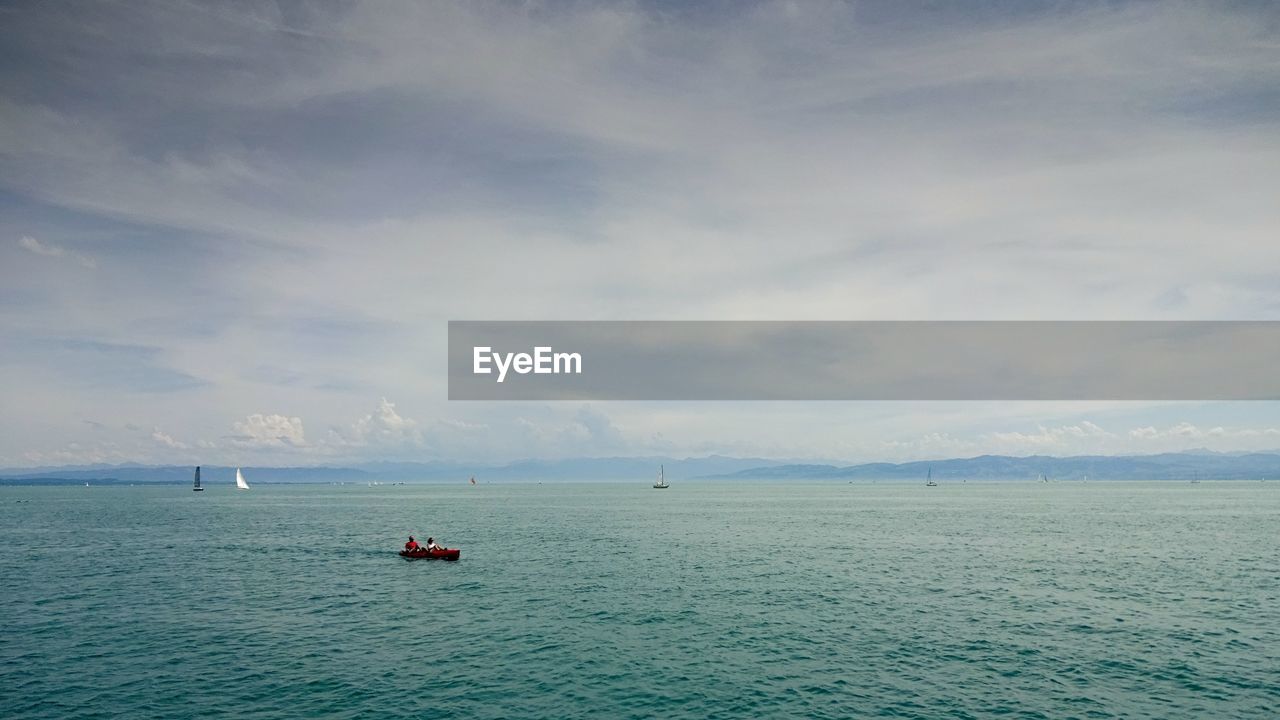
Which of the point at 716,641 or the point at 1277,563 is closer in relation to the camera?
the point at 716,641

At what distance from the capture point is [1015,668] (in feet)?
147

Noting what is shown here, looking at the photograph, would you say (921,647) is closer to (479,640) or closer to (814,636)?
(814,636)

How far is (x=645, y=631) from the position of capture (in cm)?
5534

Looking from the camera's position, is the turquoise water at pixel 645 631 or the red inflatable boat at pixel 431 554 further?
the red inflatable boat at pixel 431 554

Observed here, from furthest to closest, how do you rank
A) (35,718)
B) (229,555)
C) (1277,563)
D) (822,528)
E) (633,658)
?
(822,528) → (229,555) → (1277,563) → (633,658) → (35,718)

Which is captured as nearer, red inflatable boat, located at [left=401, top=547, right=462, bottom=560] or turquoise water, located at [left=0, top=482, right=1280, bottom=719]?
turquoise water, located at [left=0, top=482, right=1280, bottom=719]

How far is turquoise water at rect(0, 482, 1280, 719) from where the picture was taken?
39625 millimetres

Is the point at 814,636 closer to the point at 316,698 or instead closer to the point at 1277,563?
the point at 316,698

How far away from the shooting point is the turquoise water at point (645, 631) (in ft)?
130

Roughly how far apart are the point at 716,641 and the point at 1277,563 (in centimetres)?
8466

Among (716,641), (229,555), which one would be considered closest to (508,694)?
(716,641)

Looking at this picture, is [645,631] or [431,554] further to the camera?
[431,554]

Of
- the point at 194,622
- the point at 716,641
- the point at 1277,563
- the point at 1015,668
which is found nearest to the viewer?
the point at 1015,668

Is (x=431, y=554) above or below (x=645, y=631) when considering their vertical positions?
above
